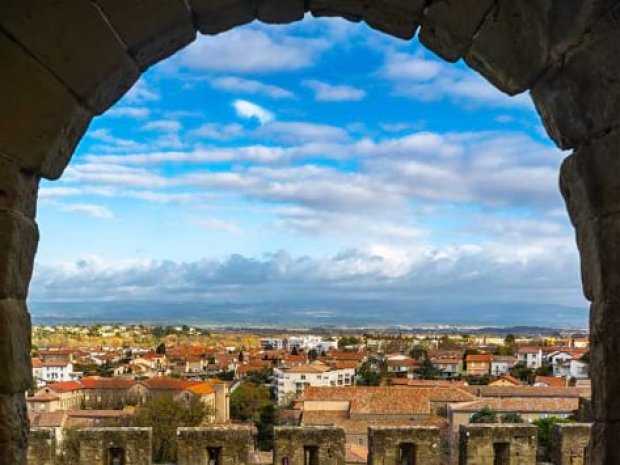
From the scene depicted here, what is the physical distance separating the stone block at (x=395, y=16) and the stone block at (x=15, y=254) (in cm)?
170

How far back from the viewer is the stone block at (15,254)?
2.65m

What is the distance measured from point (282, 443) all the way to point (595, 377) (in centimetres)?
463

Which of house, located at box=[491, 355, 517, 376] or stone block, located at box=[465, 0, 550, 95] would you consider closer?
stone block, located at box=[465, 0, 550, 95]

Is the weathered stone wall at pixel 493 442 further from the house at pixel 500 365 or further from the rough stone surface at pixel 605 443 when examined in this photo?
the house at pixel 500 365

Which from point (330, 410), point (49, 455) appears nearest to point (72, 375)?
point (330, 410)

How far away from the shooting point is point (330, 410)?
97.4 feet

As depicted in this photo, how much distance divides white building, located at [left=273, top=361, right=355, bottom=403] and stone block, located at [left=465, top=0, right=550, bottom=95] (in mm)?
50606

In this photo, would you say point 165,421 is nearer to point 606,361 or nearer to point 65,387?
point 65,387

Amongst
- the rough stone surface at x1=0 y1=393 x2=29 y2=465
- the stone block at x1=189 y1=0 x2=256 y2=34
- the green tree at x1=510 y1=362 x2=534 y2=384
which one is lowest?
the green tree at x1=510 y1=362 x2=534 y2=384

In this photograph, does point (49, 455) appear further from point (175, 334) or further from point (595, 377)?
point (175, 334)

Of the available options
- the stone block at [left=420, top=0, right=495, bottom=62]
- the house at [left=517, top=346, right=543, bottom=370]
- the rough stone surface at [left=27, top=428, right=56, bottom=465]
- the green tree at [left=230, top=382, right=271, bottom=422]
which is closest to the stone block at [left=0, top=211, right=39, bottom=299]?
the stone block at [left=420, top=0, right=495, bottom=62]

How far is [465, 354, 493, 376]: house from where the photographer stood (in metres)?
69.5

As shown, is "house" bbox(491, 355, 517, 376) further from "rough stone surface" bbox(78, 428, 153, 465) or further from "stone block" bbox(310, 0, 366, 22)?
"stone block" bbox(310, 0, 366, 22)

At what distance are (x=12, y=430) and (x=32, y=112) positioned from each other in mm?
1243
